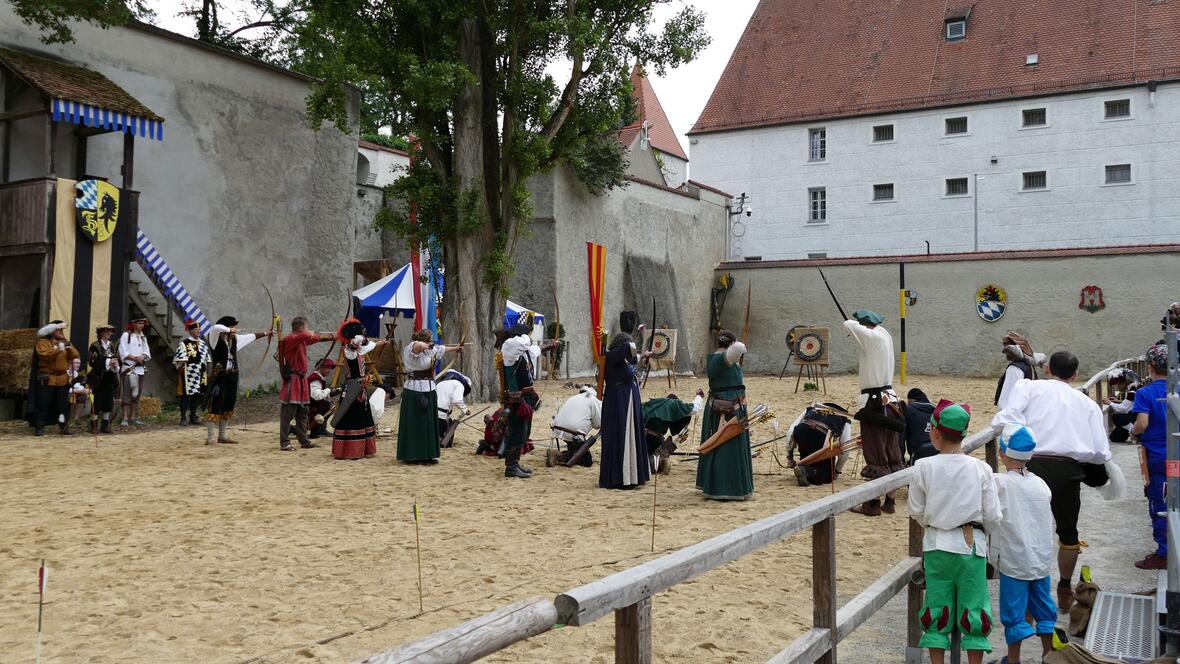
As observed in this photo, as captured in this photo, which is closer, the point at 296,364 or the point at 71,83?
the point at 296,364

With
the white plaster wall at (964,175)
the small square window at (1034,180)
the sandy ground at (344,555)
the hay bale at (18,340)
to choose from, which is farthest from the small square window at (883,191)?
the hay bale at (18,340)

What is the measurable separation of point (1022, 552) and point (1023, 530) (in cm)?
10

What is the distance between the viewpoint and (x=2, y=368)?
13.7 m

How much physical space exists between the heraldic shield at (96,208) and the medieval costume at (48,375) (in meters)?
1.98

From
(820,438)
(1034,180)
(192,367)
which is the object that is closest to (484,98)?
(192,367)

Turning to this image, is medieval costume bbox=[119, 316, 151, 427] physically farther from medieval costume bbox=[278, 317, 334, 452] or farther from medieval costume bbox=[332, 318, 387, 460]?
medieval costume bbox=[332, 318, 387, 460]

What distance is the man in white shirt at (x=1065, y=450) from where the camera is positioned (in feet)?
17.2

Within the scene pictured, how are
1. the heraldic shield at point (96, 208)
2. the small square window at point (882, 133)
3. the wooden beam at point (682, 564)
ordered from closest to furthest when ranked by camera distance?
the wooden beam at point (682, 564), the heraldic shield at point (96, 208), the small square window at point (882, 133)

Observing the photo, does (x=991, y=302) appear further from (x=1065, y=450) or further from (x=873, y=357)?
(x=1065, y=450)

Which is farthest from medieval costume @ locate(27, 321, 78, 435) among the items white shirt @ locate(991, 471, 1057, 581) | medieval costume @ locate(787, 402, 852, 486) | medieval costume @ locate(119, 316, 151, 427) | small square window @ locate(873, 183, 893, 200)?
small square window @ locate(873, 183, 893, 200)

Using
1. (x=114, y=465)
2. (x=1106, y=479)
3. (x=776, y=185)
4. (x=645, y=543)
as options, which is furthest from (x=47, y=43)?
(x=776, y=185)

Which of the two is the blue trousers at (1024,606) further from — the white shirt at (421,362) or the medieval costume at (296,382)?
the medieval costume at (296,382)

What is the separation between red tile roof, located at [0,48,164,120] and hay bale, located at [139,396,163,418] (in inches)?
180

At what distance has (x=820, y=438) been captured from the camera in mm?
9234
